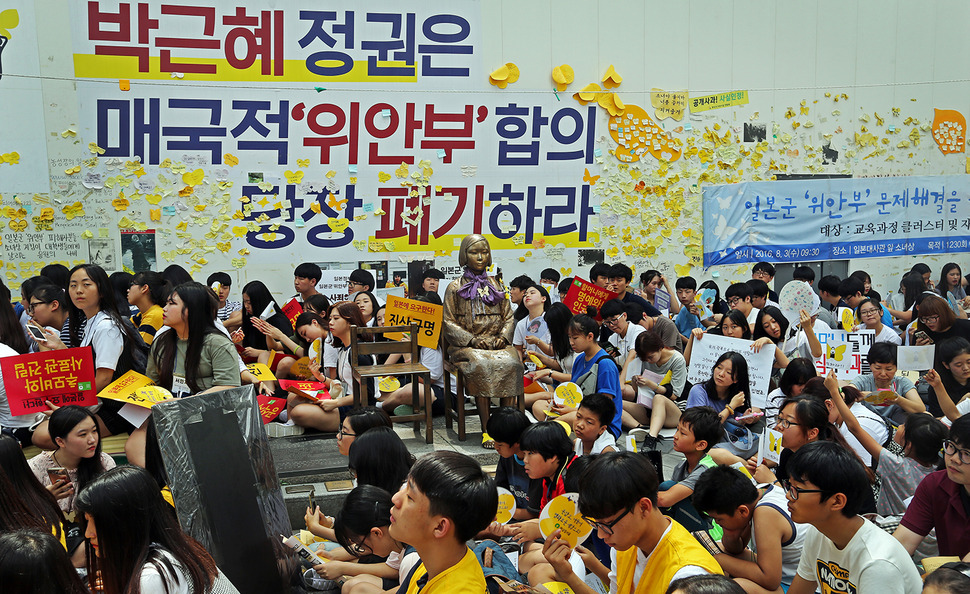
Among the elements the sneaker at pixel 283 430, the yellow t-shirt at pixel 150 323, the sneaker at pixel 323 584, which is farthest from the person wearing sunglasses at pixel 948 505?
the yellow t-shirt at pixel 150 323

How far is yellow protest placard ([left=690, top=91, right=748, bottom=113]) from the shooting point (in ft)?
34.4

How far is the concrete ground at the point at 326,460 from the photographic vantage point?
5.14 meters

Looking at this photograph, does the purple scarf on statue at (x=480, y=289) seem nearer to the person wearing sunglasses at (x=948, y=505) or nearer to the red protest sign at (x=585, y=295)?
the red protest sign at (x=585, y=295)

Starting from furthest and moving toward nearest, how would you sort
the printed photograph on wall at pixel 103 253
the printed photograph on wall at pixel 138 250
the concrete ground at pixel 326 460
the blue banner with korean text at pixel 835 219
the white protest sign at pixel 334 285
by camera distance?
the blue banner with korean text at pixel 835 219
the white protest sign at pixel 334 285
the printed photograph on wall at pixel 138 250
the printed photograph on wall at pixel 103 253
the concrete ground at pixel 326 460

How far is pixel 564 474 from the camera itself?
3721 mm

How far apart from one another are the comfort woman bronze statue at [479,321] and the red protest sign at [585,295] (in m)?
0.96

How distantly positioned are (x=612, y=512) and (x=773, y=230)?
9.19m

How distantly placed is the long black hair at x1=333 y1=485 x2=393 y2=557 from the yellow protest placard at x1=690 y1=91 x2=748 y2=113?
8.52 meters

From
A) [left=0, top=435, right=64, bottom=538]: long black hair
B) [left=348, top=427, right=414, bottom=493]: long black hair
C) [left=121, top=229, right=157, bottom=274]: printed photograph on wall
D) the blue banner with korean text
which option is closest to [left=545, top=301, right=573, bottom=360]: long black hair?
[left=348, top=427, right=414, bottom=493]: long black hair

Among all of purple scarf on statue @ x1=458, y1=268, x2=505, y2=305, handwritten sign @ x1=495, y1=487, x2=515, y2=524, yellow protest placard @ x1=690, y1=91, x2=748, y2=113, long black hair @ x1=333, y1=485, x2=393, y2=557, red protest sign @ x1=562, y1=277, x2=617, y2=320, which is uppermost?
yellow protest placard @ x1=690, y1=91, x2=748, y2=113

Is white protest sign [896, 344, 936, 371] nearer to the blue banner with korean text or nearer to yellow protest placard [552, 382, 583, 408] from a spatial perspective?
yellow protest placard [552, 382, 583, 408]

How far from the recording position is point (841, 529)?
252 centimetres

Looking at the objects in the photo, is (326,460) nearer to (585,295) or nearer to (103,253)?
(585,295)

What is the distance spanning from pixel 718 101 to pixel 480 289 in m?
5.91
